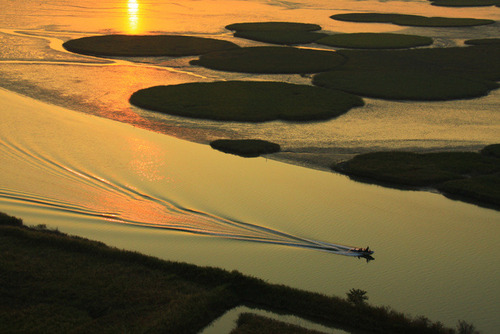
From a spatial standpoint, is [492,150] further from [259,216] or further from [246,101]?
[246,101]

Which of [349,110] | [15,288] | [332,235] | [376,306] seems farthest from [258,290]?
[349,110]

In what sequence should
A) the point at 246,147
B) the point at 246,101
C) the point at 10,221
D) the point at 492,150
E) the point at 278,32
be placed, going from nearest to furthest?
the point at 10,221 → the point at 246,147 → the point at 492,150 → the point at 246,101 → the point at 278,32

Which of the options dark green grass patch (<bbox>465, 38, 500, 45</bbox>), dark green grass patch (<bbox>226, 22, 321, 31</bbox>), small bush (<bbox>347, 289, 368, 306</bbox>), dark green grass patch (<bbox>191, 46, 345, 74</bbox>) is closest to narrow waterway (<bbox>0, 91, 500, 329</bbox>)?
small bush (<bbox>347, 289, 368, 306</bbox>)

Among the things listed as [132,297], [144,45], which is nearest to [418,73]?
[144,45]

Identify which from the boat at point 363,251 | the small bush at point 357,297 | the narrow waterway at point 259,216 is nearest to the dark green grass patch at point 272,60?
the narrow waterway at point 259,216

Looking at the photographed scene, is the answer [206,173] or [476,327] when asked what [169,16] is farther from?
[476,327]

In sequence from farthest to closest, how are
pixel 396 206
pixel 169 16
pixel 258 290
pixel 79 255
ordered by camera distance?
1. pixel 169 16
2. pixel 396 206
3. pixel 79 255
4. pixel 258 290

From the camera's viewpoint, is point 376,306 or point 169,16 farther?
point 169,16
